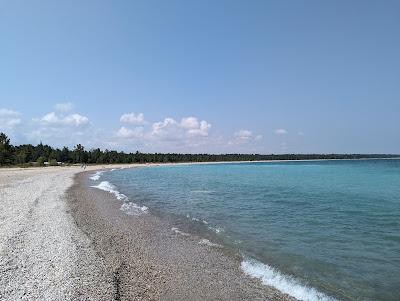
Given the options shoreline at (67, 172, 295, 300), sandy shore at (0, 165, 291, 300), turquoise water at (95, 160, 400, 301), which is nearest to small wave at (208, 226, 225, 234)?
turquoise water at (95, 160, 400, 301)

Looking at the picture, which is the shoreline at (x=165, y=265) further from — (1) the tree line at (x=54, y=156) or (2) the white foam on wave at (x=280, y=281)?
(1) the tree line at (x=54, y=156)

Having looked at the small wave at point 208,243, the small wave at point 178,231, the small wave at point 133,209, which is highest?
the small wave at point 133,209

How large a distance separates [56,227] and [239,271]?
10378 millimetres

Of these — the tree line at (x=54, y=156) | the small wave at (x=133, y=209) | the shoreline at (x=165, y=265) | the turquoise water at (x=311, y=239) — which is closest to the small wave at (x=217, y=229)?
the turquoise water at (x=311, y=239)

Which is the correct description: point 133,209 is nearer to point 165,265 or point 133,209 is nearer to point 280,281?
point 165,265

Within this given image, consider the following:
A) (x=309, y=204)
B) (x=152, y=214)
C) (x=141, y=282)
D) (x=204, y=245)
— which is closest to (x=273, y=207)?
(x=309, y=204)

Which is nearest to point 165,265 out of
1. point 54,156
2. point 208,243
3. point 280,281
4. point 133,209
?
point 208,243

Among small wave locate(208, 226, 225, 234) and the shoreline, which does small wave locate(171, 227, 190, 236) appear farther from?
small wave locate(208, 226, 225, 234)

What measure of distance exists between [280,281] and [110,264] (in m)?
5.97

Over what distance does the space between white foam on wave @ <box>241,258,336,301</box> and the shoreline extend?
302 millimetres

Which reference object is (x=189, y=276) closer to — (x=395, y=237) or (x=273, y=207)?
(x=395, y=237)

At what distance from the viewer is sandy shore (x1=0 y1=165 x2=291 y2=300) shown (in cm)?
979

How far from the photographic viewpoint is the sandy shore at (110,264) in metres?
9.79

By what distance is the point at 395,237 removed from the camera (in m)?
16.9
